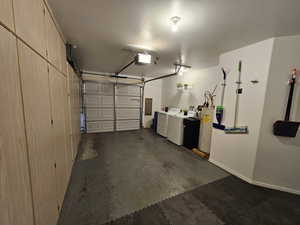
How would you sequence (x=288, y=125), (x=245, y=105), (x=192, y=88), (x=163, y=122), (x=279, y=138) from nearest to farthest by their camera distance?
(x=288, y=125), (x=279, y=138), (x=245, y=105), (x=192, y=88), (x=163, y=122)

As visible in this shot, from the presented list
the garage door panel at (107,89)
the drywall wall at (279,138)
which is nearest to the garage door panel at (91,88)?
the garage door panel at (107,89)

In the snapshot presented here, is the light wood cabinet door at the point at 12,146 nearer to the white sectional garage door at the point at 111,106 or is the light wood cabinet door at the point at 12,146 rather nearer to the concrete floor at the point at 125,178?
the concrete floor at the point at 125,178

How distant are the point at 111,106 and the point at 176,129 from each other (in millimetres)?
2946

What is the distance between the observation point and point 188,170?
2.60 meters

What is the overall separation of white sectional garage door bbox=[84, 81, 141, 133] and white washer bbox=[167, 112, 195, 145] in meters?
1.98

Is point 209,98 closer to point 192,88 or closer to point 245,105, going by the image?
point 192,88

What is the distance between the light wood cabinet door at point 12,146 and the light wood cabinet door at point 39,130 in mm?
82

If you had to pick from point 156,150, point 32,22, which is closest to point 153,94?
point 156,150

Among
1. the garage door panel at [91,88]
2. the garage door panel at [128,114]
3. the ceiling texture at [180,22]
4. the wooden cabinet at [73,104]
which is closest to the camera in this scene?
the ceiling texture at [180,22]

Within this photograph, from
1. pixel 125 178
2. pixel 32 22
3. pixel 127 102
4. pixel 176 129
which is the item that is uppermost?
pixel 32 22

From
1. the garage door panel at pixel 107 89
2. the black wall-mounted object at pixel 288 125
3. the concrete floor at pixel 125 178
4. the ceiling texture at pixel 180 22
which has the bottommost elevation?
the concrete floor at pixel 125 178

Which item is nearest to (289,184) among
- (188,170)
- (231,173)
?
(231,173)

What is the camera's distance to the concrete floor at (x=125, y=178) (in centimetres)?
162

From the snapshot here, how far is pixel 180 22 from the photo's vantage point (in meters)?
1.62
